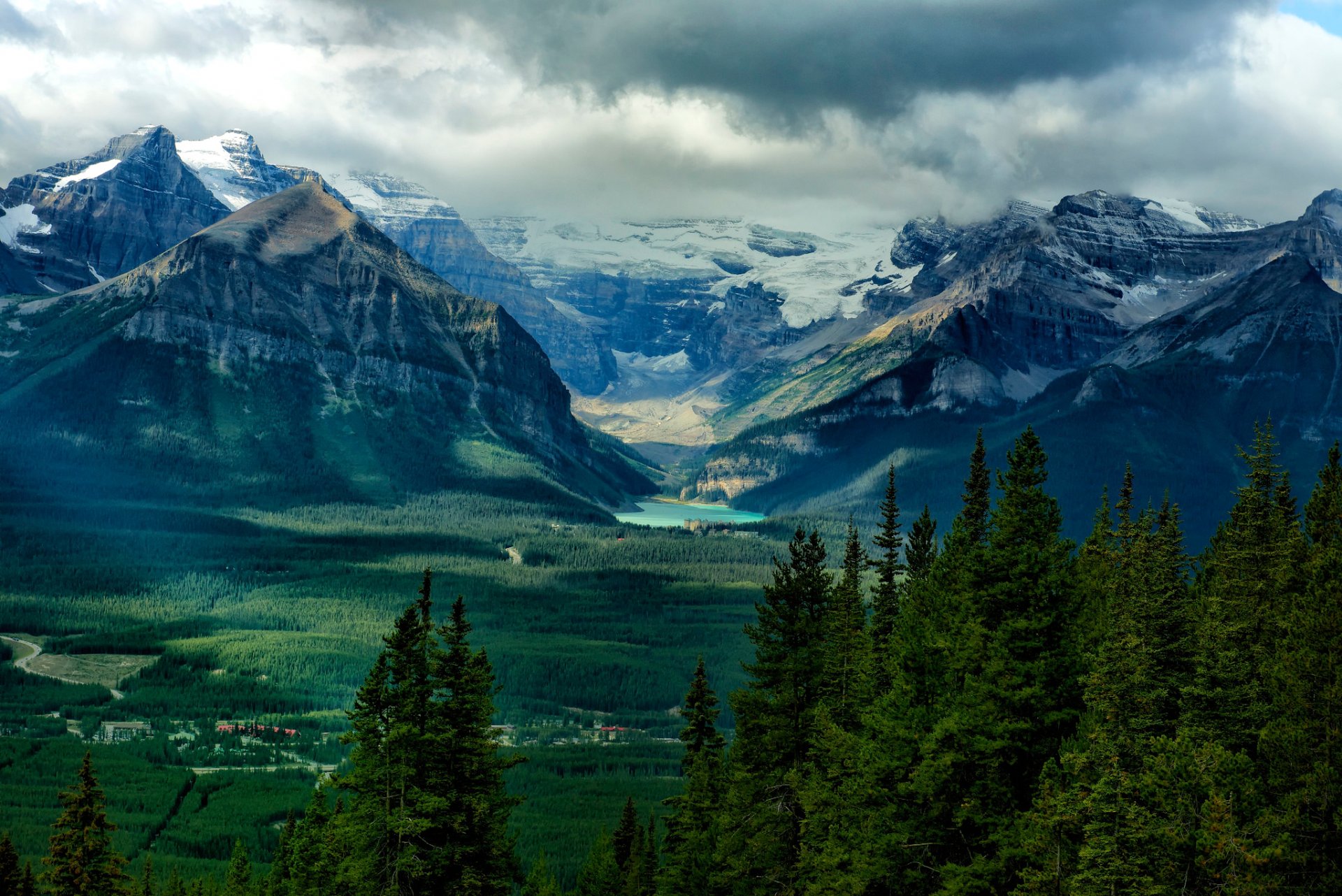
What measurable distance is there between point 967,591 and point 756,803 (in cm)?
1670

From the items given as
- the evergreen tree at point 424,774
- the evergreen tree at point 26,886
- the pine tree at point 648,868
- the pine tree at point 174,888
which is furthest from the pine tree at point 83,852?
the pine tree at point 648,868

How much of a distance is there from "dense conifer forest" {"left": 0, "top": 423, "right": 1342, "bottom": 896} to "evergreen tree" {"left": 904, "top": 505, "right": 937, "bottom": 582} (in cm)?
131

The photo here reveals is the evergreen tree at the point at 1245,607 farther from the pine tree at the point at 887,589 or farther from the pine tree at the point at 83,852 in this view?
the pine tree at the point at 83,852

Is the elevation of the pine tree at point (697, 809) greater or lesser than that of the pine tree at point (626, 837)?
greater

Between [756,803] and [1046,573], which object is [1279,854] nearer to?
[1046,573]

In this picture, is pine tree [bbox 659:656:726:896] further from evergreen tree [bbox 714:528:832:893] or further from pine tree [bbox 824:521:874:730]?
pine tree [bbox 824:521:874:730]

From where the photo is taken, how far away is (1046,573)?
47688 mm

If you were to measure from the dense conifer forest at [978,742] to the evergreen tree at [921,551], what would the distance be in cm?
131

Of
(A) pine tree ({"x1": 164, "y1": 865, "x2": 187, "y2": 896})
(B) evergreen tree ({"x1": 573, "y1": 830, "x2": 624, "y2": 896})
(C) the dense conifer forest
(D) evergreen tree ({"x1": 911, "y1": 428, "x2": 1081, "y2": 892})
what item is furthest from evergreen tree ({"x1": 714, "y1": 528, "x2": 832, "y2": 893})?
(A) pine tree ({"x1": 164, "y1": 865, "x2": 187, "y2": 896})

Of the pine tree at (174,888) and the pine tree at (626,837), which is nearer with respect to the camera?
the pine tree at (174,888)

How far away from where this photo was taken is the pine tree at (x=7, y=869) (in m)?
63.1

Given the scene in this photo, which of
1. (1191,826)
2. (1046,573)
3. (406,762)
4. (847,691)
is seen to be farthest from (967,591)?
(406,762)

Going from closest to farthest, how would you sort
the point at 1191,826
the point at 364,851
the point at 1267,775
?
the point at 1191,826, the point at 1267,775, the point at 364,851

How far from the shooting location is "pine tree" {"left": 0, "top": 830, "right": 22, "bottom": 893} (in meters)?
63.1
